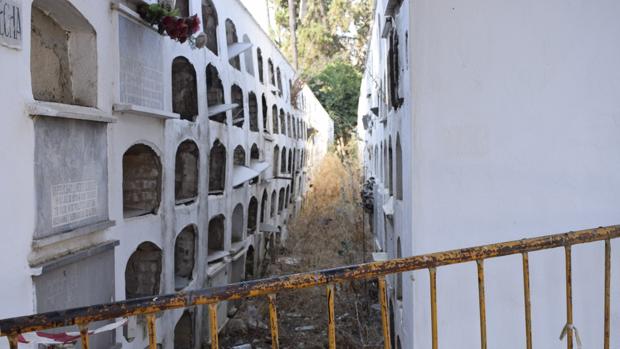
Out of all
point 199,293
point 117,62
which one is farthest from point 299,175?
point 199,293

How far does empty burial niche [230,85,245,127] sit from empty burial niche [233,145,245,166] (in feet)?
1.27

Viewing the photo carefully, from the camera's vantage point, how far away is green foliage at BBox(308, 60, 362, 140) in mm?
23734

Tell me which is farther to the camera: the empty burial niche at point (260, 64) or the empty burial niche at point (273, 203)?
the empty burial niche at point (273, 203)

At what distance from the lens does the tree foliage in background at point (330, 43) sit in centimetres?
2325

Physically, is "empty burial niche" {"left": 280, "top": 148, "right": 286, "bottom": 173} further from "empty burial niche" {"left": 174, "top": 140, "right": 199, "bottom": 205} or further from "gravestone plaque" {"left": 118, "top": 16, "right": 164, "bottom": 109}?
"gravestone plaque" {"left": 118, "top": 16, "right": 164, "bottom": 109}

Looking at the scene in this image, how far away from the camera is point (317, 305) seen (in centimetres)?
745

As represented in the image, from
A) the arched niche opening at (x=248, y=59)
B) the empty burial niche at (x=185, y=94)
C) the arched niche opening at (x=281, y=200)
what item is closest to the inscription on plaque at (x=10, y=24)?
the empty burial niche at (x=185, y=94)

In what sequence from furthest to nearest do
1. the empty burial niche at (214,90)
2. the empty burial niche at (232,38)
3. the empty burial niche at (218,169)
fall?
the empty burial niche at (232,38) < the empty burial niche at (218,169) < the empty burial niche at (214,90)

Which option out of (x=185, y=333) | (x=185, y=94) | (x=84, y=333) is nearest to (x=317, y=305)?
(x=185, y=333)

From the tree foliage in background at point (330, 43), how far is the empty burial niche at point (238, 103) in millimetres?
14518

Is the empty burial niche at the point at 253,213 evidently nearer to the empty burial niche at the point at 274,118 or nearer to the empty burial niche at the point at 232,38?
the empty burial niche at the point at 232,38

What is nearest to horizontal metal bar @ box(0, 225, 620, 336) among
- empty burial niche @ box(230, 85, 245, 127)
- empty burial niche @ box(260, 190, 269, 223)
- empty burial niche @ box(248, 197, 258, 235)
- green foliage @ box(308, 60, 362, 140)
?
empty burial niche @ box(230, 85, 245, 127)

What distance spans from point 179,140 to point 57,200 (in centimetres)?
217

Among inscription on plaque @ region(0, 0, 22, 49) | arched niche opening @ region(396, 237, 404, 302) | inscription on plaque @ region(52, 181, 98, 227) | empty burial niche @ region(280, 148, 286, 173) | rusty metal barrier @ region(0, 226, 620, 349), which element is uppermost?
inscription on plaque @ region(0, 0, 22, 49)
